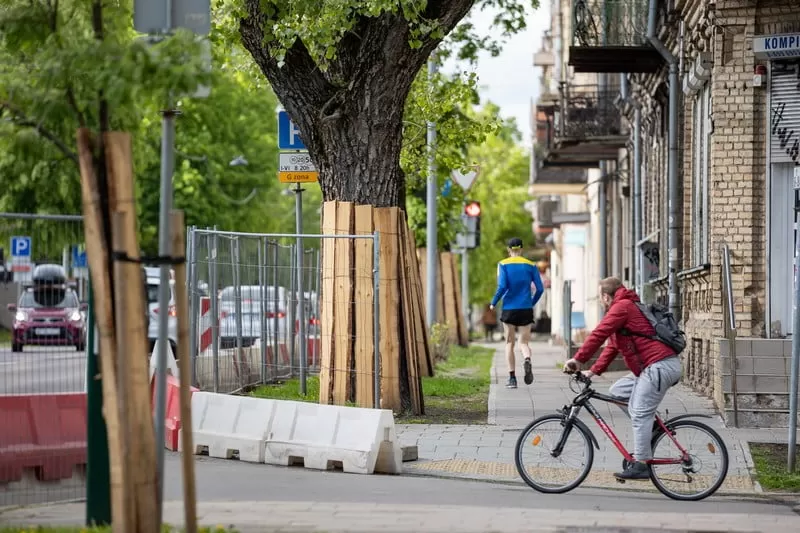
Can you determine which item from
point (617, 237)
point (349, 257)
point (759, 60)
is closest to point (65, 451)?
point (349, 257)

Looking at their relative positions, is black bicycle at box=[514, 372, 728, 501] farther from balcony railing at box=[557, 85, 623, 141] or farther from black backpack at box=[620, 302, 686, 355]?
balcony railing at box=[557, 85, 623, 141]

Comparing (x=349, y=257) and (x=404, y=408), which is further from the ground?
(x=349, y=257)

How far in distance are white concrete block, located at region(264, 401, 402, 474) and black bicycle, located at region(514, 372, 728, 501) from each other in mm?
1065

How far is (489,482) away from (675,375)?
1.59 metres

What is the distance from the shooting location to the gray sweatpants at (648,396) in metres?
10.9

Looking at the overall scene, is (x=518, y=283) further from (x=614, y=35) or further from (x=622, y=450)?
(x=622, y=450)

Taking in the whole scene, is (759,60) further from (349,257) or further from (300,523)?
(300,523)

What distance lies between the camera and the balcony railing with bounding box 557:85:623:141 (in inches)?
1165

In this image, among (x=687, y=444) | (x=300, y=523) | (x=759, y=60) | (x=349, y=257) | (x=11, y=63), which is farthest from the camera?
(x=759, y=60)

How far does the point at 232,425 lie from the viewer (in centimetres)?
1242

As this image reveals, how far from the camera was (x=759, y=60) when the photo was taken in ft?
53.7

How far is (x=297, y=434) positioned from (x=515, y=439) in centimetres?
269

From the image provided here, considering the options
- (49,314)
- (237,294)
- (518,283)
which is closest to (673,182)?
(518,283)

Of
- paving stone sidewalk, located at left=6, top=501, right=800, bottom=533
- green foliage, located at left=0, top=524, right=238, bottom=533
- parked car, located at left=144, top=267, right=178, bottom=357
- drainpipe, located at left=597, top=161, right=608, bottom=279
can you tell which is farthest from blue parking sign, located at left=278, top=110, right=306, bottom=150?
drainpipe, located at left=597, top=161, right=608, bottom=279
